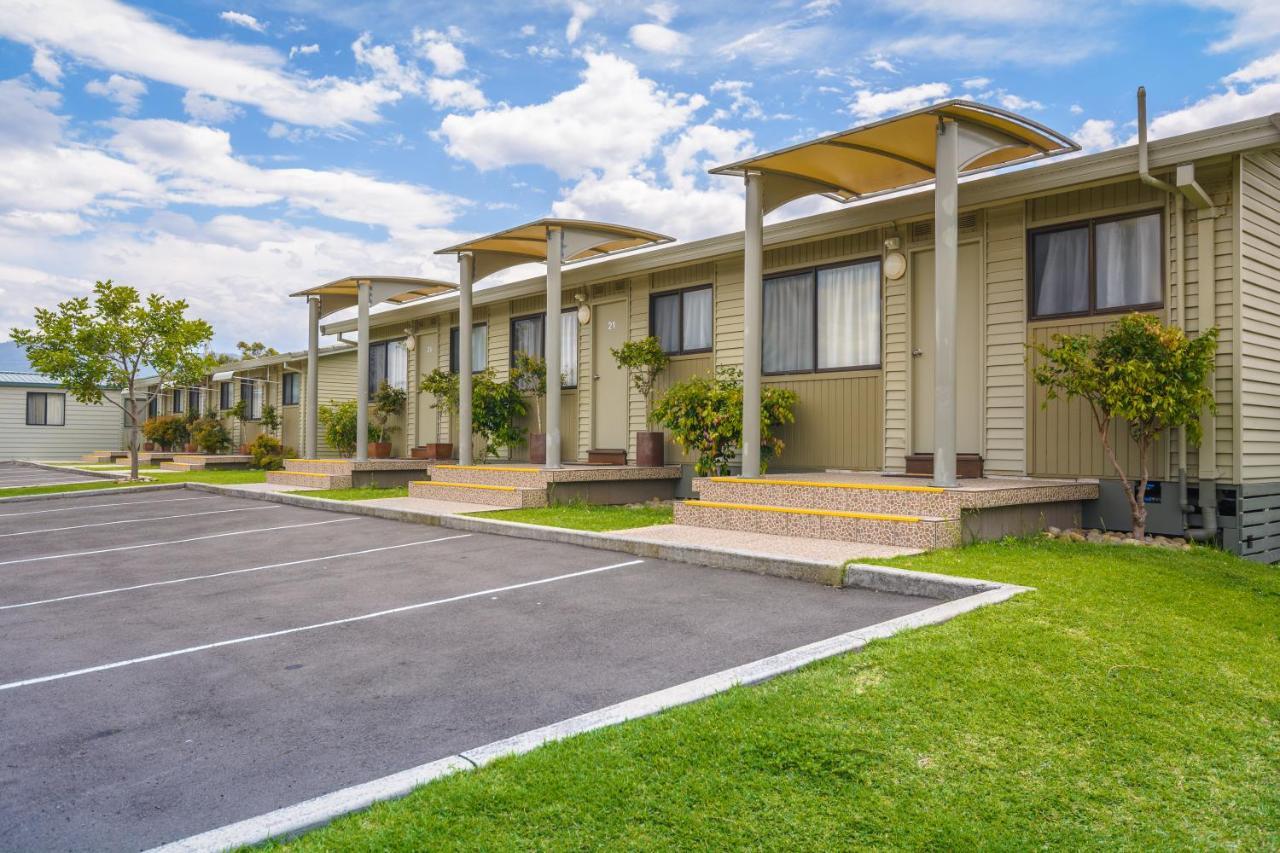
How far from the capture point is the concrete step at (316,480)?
14.8 metres

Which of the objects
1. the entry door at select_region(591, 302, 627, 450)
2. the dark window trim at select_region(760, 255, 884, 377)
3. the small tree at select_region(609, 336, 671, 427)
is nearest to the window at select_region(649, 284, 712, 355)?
the small tree at select_region(609, 336, 671, 427)

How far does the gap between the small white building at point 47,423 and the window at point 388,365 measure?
17.0m

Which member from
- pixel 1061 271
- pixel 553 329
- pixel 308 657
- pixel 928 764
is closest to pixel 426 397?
pixel 553 329

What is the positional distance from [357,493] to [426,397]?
4.16 metres

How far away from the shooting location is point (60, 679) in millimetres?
4055

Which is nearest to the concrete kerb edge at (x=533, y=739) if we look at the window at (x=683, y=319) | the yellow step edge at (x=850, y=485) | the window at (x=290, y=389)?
the yellow step edge at (x=850, y=485)

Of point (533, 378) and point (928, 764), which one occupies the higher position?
point (533, 378)

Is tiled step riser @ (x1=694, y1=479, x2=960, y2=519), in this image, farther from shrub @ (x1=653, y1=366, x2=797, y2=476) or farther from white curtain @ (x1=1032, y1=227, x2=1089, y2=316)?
white curtain @ (x1=1032, y1=227, x2=1089, y2=316)

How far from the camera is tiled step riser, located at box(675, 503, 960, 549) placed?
6.54 metres

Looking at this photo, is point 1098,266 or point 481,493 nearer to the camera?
point 1098,266

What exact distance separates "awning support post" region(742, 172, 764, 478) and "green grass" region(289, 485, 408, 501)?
623 cm

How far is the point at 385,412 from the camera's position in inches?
712

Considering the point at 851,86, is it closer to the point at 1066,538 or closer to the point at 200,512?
the point at 1066,538

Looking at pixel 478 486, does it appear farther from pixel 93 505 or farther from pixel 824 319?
pixel 93 505
